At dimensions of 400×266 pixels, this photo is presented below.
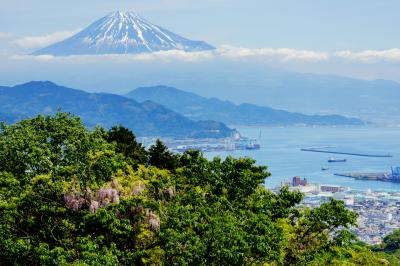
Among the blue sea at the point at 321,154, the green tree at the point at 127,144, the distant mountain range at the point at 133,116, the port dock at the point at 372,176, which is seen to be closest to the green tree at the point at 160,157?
the green tree at the point at 127,144

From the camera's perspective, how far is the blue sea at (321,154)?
86.7 meters

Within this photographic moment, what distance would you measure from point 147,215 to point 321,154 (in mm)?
110563

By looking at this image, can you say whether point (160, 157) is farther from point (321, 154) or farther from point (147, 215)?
point (321, 154)

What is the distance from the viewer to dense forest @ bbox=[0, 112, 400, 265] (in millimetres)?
9609

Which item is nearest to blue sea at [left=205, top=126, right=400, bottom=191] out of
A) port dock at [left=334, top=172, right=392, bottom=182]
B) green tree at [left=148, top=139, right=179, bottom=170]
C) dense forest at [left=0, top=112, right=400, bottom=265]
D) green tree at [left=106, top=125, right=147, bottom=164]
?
port dock at [left=334, top=172, right=392, bottom=182]

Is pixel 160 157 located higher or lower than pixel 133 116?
lower

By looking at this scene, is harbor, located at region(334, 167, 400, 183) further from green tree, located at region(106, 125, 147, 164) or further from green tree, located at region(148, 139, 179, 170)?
green tree, located at region(148, 139, 179, 170)

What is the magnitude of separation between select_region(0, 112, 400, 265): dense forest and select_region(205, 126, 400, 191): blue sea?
52.7m

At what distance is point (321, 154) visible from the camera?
390 feet

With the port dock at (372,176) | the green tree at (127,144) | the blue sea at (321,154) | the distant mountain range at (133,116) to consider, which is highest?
the distant mountain range at (133,116)

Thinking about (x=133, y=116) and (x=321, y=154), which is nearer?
(x=321, y=154)

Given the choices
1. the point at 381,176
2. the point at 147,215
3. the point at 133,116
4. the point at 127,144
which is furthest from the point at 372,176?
the point at 133,116

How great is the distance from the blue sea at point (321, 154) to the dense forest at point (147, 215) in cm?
5272

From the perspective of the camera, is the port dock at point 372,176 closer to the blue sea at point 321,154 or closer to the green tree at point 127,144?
the blue sea at point 321,154
